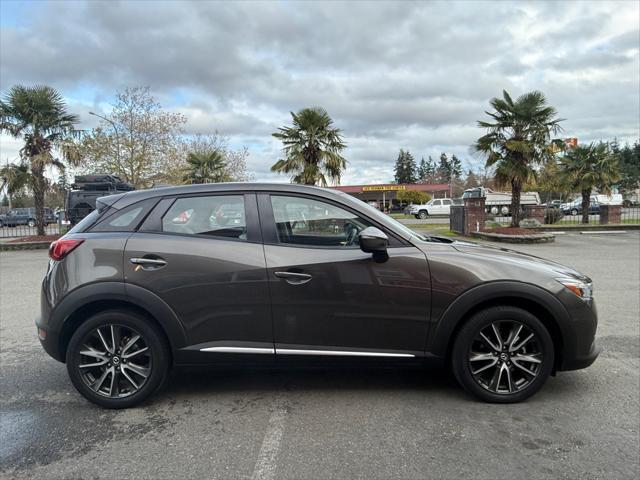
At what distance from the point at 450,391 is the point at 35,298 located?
7.05 meters

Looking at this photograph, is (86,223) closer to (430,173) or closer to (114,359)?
(114,359)

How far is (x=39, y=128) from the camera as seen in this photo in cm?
1827

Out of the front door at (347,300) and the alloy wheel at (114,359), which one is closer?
the front door at (347,300)

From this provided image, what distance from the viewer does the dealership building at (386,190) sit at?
193 feet

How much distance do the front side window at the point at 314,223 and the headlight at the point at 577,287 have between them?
1543 mm

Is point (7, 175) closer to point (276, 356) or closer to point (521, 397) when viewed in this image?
point (276, 356)

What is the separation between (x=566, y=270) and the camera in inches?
139

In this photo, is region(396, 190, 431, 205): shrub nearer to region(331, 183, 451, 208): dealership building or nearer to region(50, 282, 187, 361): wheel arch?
region(331, 183, 451, 208): dealership building

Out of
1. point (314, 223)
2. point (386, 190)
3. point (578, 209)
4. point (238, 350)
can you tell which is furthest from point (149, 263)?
point (386, 190)

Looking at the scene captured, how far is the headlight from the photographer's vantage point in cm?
336

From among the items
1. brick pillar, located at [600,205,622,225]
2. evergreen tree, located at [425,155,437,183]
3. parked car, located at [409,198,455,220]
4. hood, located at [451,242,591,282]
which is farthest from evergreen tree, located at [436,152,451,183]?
hood, located at [451,242,591,282]

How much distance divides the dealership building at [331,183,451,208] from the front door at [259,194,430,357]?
173 ft

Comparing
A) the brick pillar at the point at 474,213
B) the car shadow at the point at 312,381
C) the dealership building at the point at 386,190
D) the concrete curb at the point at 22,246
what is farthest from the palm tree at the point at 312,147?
the dealership building at the point at 386,190

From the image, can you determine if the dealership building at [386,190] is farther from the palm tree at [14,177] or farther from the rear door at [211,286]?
the rear door at [211,286]
